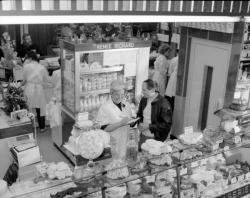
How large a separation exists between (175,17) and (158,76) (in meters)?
6.09

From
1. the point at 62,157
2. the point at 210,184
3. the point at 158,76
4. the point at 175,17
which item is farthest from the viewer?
the point at 158,76

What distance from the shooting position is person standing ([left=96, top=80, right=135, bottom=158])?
4270mm

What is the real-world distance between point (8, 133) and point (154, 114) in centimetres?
229

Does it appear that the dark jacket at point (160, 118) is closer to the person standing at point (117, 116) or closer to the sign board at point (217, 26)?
the person standing at point (117, 116)

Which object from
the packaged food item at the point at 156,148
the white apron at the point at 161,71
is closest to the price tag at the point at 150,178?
the packaged food item at the point at 156,148

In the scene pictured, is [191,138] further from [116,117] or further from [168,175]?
[116,117]

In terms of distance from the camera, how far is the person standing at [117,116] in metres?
4.27

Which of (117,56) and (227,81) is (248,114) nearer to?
(227,81)

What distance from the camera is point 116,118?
438cm

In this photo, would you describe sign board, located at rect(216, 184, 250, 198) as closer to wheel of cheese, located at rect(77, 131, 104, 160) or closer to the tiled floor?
wheel of cheese, located at rect(77, 131, 104, 160)

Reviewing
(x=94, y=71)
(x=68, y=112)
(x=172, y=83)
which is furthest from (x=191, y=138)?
(x=172, y=83)

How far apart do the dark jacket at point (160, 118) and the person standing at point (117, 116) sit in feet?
1.23

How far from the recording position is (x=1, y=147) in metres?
5.29

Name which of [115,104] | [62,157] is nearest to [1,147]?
[62,157]
